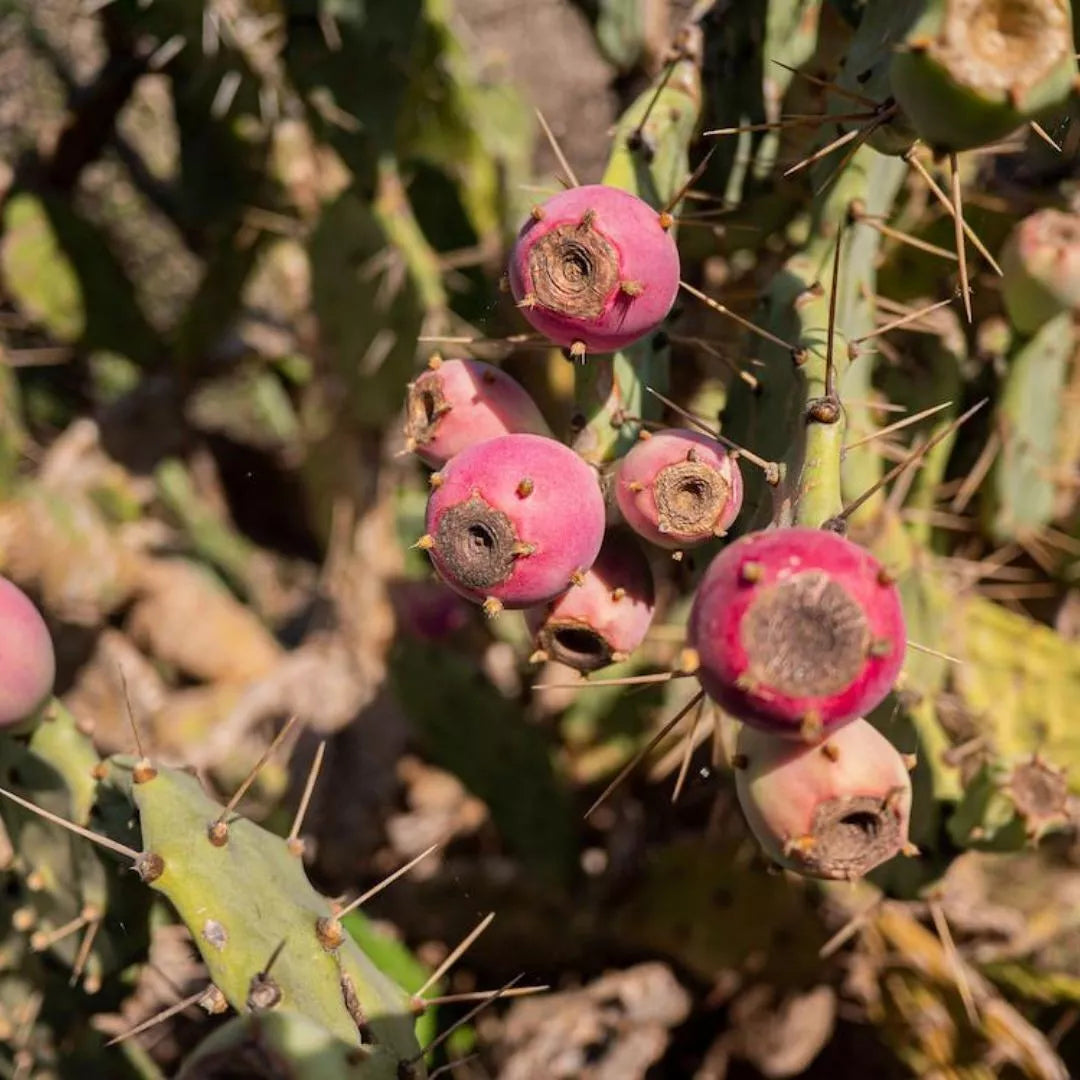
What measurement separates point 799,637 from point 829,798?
0.17 metres

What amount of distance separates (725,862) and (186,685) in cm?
159

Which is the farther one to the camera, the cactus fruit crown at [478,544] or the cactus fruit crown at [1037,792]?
the cactus fruit crown at [1037,792]

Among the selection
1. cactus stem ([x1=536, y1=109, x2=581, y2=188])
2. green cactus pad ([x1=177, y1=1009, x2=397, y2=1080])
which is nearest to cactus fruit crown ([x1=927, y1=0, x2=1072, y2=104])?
cactus stem ([x1=536, y1=109, x2=581, y2=188])

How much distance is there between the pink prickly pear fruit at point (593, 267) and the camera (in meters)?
1.05

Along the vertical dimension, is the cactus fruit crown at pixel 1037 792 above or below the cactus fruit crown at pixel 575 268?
below

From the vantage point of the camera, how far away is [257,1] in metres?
2.74

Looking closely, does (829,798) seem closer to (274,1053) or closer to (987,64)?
(274,1053)

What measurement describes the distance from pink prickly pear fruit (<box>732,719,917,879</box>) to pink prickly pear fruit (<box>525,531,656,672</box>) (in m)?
0.20

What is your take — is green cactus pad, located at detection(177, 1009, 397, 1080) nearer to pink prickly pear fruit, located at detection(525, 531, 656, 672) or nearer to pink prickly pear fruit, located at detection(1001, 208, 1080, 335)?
pink prickly pear fruit, located at detection(525, 531, 656, 672)

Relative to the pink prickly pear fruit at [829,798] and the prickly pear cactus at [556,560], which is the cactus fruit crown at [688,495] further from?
the pink prickly pear fruit at [829,798]

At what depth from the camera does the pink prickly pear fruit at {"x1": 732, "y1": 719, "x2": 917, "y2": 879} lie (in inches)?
36.1

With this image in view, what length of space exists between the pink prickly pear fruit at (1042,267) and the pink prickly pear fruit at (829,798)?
1.21 meters

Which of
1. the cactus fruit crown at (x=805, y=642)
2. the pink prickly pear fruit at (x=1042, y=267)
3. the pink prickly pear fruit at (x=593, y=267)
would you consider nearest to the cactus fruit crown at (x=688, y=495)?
the pink prickly pear fruit at (x=593, y=267)

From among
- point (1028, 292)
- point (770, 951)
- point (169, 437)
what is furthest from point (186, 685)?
point (1028, 292)
